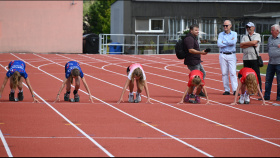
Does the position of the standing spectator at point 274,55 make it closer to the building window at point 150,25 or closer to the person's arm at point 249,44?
the person's arm at point 249,44

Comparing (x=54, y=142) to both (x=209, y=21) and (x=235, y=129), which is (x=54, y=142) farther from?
(x=209, y=21)

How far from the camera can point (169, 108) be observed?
43.9 feet

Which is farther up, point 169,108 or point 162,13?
point 162,13

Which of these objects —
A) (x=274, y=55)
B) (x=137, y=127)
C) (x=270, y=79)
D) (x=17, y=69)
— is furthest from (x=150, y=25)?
(x=137, y=127)

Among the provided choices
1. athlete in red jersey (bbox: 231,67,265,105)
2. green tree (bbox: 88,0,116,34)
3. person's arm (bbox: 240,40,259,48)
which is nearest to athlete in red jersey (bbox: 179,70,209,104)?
athlete in red jersey (bbox: 231,67,265,105)

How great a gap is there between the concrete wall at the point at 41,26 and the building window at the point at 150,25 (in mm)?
6770

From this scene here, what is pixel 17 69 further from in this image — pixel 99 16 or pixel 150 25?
pixel 99 16

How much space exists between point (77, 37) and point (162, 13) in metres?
8.69

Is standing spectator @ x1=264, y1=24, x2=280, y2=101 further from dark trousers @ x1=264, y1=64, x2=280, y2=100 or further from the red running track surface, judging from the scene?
the red running track surface

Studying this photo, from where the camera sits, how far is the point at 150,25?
1746 inches

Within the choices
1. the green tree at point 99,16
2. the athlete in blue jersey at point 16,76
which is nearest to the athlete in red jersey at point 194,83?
the athlete in blue jersey at point 16,76

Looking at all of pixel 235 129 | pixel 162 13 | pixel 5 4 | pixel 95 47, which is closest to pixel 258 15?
pixel 162 13

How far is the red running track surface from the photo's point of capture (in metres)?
8.56

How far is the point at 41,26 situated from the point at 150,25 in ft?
31.7
